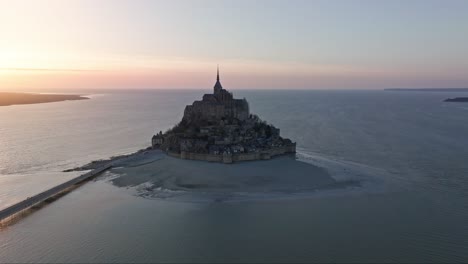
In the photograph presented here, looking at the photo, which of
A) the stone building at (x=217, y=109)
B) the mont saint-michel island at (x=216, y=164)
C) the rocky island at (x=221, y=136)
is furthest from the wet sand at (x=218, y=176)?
the stone building at (x=217, y=109)

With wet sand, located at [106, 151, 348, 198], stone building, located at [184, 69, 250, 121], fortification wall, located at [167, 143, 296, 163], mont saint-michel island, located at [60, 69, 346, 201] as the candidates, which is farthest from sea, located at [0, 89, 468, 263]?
stone building, located at [184, 69, 250, 121]

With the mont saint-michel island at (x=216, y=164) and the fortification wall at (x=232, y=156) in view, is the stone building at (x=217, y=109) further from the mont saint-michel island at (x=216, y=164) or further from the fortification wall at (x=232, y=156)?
the fortification wall at (x=232, y=156)

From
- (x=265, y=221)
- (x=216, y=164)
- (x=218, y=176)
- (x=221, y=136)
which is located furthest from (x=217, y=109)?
(x=265, y=221)

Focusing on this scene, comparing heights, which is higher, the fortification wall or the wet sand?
the fortification wall

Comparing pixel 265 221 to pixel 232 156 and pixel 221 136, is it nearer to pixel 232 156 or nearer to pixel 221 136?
pixel 232 156

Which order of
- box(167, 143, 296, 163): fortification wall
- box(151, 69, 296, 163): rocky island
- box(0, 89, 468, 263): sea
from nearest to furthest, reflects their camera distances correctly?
box(0, 89, 468, 263): sea → box(167, 143, 296, 163): fortification wall → box(151, 69, 296, 163): rocky island

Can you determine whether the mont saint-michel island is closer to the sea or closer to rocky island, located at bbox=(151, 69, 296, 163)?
rocky island, located at bbox=(151, 69, 296, 163)

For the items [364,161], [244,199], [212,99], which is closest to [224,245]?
[244,199]
